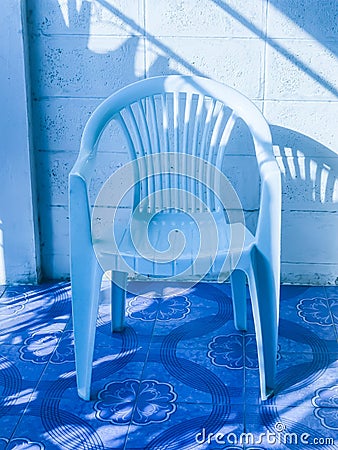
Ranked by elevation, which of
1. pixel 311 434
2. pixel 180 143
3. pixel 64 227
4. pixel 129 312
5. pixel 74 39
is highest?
pixel 74 39

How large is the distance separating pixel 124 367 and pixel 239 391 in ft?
1.31

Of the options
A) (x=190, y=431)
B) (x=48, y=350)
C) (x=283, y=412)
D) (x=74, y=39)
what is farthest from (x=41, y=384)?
(x=74, y=39)

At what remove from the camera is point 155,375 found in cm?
222

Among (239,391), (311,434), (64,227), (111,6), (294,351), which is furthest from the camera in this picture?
(64,227)

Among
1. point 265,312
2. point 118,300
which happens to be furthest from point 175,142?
point 265,312

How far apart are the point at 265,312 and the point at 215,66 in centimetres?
106

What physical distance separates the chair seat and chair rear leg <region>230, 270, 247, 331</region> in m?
0.25

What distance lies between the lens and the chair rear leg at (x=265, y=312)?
2.03 metres

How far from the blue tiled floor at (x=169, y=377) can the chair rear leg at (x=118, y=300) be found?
0.14 ft

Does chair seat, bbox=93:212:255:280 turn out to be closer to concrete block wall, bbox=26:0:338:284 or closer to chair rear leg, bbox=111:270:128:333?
chair rear leg, bbox=111:270:128:333

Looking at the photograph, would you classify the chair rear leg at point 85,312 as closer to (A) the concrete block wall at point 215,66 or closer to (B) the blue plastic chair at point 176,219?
(B) the blue plastic chair at point 176,219

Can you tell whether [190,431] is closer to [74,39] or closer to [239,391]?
[239,391]

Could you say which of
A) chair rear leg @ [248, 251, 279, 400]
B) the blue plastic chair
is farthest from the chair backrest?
chair rear leg @ [248, 251, 279, 400]

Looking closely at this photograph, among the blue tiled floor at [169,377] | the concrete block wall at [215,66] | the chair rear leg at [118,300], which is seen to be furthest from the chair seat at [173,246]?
the concrete block wall at [215,66]
